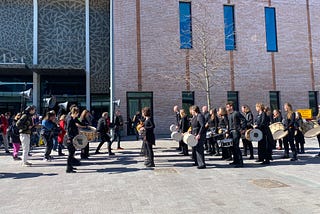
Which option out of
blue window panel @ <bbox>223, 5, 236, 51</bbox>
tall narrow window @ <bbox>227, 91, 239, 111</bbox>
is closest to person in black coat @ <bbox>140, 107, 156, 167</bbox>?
tall narrow window @ <bbox>227, 91, 239, 111</bbox>

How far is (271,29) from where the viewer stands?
71.2 feet

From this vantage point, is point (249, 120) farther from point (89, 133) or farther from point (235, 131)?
point (89, 133)

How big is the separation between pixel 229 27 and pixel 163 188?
17949 millimetres

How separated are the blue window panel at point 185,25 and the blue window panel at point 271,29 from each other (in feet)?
21.6

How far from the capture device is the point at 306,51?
22.2 metres

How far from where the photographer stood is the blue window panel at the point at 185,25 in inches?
788

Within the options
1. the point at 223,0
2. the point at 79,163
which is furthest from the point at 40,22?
the point at 79,163

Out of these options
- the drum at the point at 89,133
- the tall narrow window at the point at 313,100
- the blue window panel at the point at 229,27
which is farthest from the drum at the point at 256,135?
the tall narrow window at the point at 313,100

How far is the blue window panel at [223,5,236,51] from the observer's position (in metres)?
20.7

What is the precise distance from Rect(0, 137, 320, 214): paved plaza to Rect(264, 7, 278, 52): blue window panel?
14.7 metres

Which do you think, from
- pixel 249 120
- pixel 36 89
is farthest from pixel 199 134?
pixel 36 89

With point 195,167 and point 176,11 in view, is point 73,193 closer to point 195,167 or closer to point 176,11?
point 195,167

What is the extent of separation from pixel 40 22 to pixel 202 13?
13077 mm

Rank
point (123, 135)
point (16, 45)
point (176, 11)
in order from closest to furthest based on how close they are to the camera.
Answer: point (123, 135) < point (176, 11) < point (16, 45)
